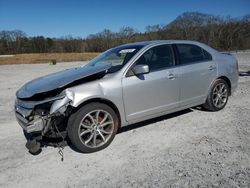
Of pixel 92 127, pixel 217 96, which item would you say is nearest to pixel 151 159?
pixel 92 127

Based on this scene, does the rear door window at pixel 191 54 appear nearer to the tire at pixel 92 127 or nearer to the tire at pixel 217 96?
the tire at pixel 217 96

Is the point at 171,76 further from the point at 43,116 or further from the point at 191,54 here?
the point at 43,116

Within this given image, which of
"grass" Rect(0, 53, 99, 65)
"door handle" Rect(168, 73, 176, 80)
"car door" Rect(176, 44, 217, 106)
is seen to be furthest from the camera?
"grass" Rect(0, 53, 99, 65)

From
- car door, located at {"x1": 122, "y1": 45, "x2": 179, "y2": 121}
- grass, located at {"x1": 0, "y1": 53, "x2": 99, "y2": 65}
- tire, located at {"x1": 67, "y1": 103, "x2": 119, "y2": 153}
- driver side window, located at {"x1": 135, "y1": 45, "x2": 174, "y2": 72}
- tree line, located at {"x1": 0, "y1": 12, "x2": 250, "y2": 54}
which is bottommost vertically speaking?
tire, located at {"x1": 67, "y1": 103, "x2": 119, "y2": 153}

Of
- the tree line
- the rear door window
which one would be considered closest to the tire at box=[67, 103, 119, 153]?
the rear door window

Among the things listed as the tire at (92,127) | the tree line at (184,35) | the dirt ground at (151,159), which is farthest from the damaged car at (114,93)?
the tree line at (184,35)

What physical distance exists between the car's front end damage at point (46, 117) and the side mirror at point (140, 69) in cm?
113

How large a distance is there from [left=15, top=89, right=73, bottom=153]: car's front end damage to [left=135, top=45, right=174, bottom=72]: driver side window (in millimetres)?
1452

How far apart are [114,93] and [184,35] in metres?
47.0

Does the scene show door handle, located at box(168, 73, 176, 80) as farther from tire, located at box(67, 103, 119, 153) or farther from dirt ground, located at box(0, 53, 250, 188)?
tire, located at box(67, 103, 119, 153)

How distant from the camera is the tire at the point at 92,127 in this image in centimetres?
380

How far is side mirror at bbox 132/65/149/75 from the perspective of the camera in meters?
4.20

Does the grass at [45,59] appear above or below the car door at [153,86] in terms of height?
above

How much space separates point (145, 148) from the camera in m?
4.06
